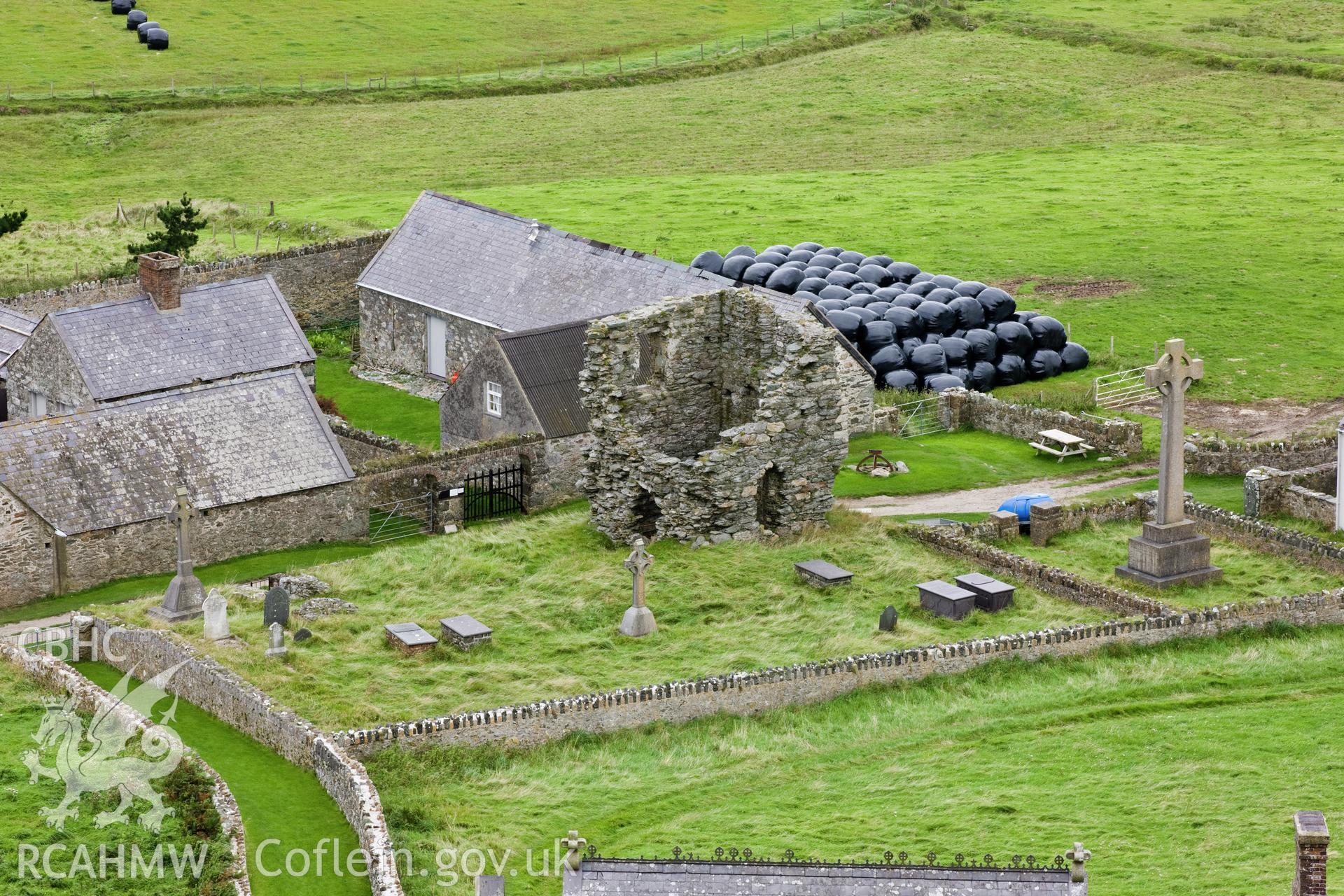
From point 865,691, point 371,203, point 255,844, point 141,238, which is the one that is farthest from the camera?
point 371,203

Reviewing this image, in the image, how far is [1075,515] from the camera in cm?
4441

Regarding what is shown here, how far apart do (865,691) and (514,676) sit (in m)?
6.07

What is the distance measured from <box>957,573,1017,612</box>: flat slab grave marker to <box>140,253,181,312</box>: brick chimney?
23.5m

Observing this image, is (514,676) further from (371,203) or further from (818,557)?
(371,203)

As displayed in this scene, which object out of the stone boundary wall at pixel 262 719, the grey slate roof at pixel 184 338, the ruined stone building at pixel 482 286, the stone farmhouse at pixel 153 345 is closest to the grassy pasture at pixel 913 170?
the ruined stone building at pixel 482 286

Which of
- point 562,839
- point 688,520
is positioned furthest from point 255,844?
point 688,520

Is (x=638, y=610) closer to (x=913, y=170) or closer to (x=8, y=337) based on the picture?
(x=8, y=337)

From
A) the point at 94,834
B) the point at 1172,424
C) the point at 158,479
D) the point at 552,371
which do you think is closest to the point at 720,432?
the point at 552,371

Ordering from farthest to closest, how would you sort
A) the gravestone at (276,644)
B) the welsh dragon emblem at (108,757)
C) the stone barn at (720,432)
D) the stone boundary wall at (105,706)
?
the stone barn at (720,432)
the gravestone at (276,644)
the welsh dragon emblem at (108,757)
the stone boundary wall at (105,706)

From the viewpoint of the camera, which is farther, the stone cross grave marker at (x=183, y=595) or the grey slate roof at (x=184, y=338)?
the grey slate roof at (x=184, y=338)

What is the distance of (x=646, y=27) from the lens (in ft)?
384

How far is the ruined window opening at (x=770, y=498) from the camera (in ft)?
142

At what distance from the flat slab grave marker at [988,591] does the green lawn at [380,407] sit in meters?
18.0

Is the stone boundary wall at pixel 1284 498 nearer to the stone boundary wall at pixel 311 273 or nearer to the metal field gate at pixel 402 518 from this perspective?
the metal field gate at pixel 402 518
